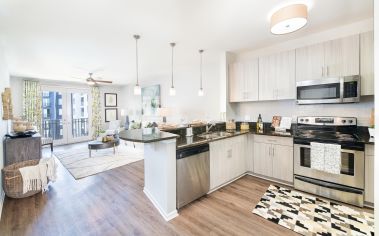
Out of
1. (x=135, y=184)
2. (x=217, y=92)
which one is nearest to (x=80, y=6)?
(x=135, y=184)

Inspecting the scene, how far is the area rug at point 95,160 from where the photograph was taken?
401cm

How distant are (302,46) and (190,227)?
3.64 meters

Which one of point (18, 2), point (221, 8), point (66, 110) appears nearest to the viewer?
point (18, 2)

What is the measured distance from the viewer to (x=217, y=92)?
184 inches

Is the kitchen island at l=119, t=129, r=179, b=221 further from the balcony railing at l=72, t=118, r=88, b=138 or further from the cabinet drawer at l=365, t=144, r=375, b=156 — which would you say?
the balcony railing at l=72, t=118, r=88, b=138

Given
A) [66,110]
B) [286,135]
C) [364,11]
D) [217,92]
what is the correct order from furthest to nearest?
[66,110] < [217,92] < [286,135] < [364,11]

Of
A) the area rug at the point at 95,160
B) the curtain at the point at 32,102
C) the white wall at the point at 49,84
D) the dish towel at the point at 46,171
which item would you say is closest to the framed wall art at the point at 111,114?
the white wall at the point at 49,84

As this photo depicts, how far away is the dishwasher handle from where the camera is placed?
93.4 inches

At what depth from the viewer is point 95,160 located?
4.77 m

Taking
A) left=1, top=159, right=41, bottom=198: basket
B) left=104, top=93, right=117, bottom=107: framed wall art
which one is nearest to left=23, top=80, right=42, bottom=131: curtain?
Answer: left=104, top=93, right=117, bottom=107: framed wall art

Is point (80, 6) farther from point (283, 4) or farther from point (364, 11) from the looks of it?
point (364, 11)

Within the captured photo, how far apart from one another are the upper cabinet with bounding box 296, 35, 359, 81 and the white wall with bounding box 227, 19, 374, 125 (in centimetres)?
33

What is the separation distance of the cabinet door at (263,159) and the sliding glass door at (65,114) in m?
7.43

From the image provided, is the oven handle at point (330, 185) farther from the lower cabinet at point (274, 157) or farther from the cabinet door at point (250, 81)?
the cabinet door at point (250, 81)
